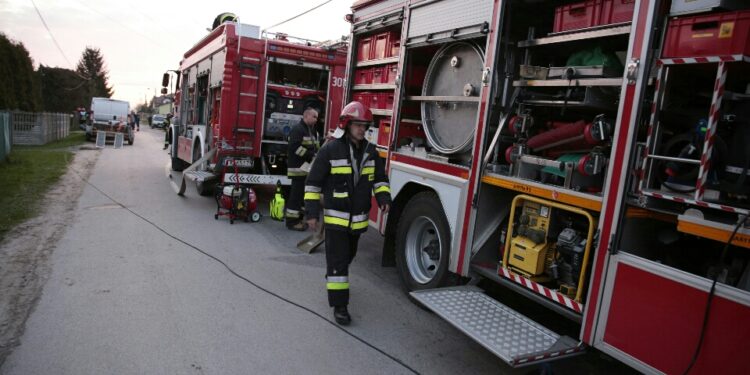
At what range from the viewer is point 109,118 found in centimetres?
2655

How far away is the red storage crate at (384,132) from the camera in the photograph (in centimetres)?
581

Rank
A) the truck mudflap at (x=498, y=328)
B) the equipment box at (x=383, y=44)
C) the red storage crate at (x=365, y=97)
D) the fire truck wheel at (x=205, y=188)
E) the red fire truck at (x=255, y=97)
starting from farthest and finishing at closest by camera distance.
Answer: the fire truck wheel at (x=205, y=188) → the red fire truck at (x=255, y=97) → the red storage crate at (x=365, y=97) → the equipment box at (x=383, y=44) → the truck mudflap at (x=498, y=328)

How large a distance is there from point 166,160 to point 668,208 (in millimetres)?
17567

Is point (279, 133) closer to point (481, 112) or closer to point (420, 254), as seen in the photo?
point (420, 254)

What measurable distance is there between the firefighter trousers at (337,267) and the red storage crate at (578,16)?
239cm

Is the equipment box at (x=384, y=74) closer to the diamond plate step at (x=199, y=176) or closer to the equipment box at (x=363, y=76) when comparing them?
the equipment box at (x=363, y=76)

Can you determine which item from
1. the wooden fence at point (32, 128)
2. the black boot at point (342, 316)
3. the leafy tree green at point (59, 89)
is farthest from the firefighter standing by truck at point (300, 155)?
the leafy tree green at point (59, 89)

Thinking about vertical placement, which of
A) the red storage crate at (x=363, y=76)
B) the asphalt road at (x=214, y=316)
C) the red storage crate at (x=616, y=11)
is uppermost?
the red storage crate at (x=616, y=11)

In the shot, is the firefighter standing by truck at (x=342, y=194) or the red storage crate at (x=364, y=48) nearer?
the firefighter standing by truck at (x=342, y=194)

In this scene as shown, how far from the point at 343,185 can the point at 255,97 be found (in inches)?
208

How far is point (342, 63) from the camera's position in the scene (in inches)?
391

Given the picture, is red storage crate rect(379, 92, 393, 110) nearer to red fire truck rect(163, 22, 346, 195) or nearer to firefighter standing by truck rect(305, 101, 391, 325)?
firefighter standing by truck rect(305, 101, 391, 325)

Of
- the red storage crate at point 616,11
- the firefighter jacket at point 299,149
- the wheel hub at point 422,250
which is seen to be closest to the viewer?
the red storage crate at point 616,11

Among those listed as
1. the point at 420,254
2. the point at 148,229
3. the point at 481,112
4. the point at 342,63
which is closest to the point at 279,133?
the point at 342,63
